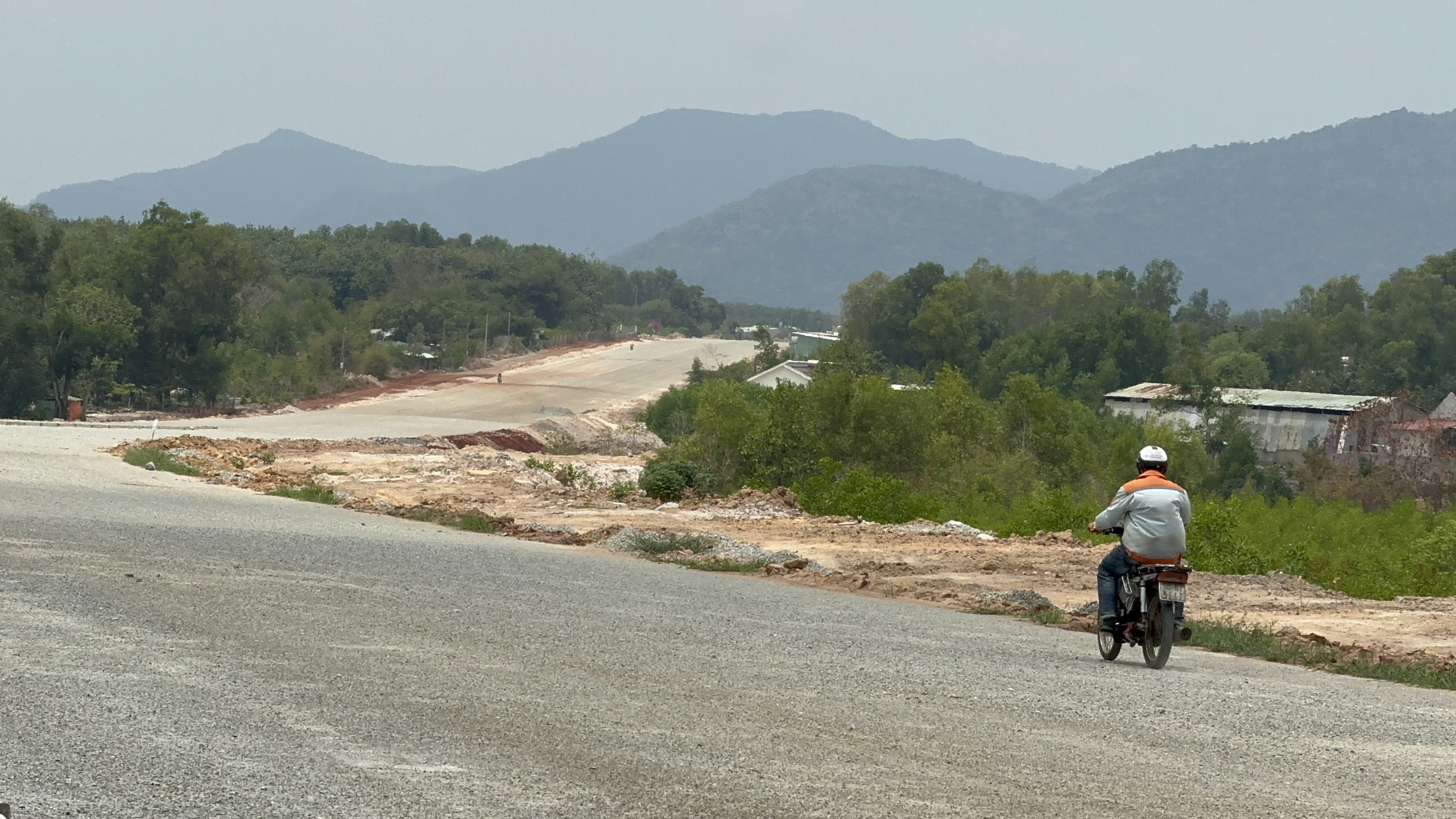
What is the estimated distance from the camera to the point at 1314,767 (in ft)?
25.6

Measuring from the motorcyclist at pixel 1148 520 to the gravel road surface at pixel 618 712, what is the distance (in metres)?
0.86

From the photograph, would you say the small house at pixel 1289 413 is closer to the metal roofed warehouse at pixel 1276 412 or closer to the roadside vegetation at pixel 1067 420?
the metal roofed warehouse at pixel 1276 412

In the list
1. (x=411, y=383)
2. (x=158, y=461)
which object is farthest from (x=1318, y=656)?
(x=411, y=383)

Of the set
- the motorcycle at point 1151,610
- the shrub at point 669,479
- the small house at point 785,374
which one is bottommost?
the shrub at point 669,479

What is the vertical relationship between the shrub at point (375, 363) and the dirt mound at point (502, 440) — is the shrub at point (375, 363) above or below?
above

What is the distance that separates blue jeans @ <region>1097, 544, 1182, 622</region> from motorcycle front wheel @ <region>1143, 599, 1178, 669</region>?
0.09 m

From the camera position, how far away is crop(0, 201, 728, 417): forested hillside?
5653cm

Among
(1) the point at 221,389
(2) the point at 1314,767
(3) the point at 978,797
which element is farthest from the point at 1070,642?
(1) the point at 221,389

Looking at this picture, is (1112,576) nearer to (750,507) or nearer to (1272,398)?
(750,507)

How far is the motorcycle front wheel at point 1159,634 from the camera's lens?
35.5 ft

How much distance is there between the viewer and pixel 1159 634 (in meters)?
10.9

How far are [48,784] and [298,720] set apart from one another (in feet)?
5.17

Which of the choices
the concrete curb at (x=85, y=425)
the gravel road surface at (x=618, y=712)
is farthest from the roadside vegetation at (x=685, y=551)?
the concrete curb at (x=85, y=425)

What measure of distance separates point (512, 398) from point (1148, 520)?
61379 millimetres
